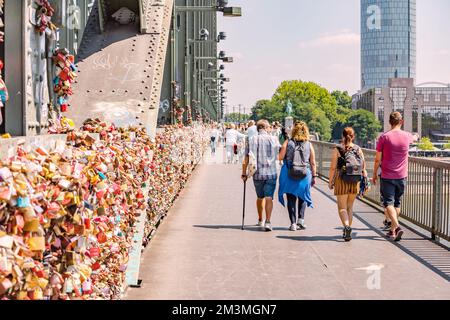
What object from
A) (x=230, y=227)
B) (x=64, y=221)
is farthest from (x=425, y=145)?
(x=64, y=221)

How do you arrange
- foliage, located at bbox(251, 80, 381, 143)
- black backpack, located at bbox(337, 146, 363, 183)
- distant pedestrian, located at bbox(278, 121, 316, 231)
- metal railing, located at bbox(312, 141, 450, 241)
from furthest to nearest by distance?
foliage, located at bbox(251, 80, 381, 143)
distant pedestrian, located at bbox(278, 121, 316, 231)
black backpack, located at bbox(337, 146, 363, 183)
metal railing, located at bbox(312, 141, 450, 241)

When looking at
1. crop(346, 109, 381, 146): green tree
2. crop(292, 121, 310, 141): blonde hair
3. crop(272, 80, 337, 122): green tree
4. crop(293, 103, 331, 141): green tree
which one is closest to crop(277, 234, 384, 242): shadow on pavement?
crop(292, 121, 310, 141): blonde hair

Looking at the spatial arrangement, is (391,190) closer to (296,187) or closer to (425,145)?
(296,187)

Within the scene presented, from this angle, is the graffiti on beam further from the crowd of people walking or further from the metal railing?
the metal railing

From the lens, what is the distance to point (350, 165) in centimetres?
939

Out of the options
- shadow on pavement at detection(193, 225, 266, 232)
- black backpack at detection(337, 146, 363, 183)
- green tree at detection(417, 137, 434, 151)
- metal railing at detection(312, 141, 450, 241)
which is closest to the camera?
metal railing at detection(312, 141, 450, 241)

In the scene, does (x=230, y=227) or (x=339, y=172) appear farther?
(x=230, y=227)

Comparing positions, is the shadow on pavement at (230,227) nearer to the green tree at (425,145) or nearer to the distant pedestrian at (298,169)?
the distant pedestrian at (298,169)

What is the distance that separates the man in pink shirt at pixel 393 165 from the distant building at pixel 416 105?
508ft

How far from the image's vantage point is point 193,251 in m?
8.07

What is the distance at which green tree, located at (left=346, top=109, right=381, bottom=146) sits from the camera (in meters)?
165

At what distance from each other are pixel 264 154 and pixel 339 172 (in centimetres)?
122

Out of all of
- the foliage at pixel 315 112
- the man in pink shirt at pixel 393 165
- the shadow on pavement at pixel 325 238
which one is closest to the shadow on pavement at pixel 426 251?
the shadow on pavement at pixel 325 238

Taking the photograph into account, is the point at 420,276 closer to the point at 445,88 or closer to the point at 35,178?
the point at 35,178
